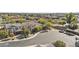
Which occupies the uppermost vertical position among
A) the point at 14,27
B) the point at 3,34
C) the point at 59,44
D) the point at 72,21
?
the point at 72,21

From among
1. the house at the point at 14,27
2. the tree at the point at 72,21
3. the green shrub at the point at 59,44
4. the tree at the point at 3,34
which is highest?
the tree at the point at 72,21

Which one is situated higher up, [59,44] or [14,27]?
[14,27]

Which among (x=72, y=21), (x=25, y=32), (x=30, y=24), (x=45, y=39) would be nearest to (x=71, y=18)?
(x=72, y=21)

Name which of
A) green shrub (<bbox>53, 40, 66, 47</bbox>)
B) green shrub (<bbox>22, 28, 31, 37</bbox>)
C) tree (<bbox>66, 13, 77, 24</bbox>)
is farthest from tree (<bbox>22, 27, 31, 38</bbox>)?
tree (<bbox>66, 13, 77, 24</bbox>)

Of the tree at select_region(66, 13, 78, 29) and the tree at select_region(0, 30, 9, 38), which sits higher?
the tree at select_region(66, 13, 78, 29)

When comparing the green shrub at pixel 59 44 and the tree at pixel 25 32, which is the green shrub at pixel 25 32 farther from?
the green shrub at pixel 59 44

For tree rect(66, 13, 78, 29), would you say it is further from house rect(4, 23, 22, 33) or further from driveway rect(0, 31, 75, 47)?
house rect(4, 23, 22, 33)

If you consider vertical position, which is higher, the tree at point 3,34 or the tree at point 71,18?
the tree at point 71,18

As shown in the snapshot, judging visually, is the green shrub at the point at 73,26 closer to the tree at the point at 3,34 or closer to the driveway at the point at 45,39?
the driveway at the point at 45,39

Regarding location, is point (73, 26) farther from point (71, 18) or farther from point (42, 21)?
point (42, 21)

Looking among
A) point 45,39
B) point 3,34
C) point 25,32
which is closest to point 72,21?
point 45,39

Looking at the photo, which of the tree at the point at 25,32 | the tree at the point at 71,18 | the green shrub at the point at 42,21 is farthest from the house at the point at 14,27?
the tree at the point at 71,18

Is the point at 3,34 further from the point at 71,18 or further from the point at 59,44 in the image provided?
the point at 71,18
